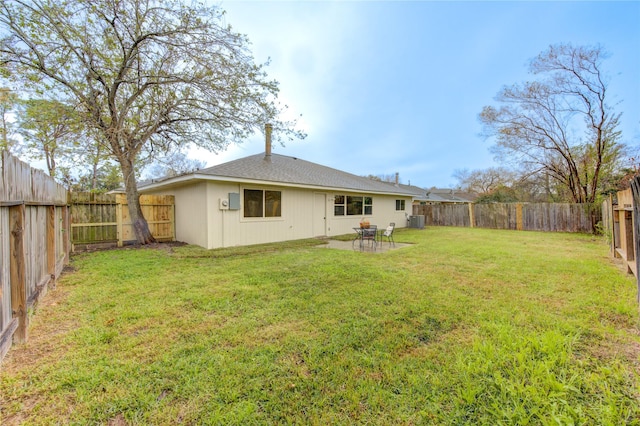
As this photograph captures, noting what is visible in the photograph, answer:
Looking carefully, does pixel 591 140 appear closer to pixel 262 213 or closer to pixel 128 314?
pixel 262 213

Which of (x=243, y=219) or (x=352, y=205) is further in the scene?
(x=352, y=205)

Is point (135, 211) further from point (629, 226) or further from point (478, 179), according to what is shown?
point (478, 179)

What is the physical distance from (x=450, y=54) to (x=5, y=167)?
13.6m

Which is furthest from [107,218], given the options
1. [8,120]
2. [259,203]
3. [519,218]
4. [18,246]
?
[519,218]

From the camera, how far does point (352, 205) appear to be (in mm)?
A: 12984

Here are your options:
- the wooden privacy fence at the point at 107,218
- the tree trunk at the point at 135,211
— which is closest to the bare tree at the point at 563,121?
the wooden privacy fence at the point at 107,218

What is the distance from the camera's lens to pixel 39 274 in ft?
11.9

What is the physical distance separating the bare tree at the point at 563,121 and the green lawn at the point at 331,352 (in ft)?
42.9

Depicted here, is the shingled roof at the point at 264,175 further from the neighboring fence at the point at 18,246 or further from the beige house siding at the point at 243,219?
the neighboring fence at the point at 18,246

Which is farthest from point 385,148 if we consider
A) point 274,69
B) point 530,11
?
point 274,69

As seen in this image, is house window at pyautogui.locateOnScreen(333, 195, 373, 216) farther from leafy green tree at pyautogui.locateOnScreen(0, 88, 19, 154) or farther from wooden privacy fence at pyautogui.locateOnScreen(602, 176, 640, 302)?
leafy green tree at pyautogui.locateOnScreen(0, 88, 19, 154)

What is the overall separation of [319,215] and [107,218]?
742 cm

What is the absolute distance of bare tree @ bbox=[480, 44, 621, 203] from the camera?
1315cm

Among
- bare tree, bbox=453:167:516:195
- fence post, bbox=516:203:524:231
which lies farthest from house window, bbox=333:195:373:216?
bare tree, bbox=453:167:516:195
